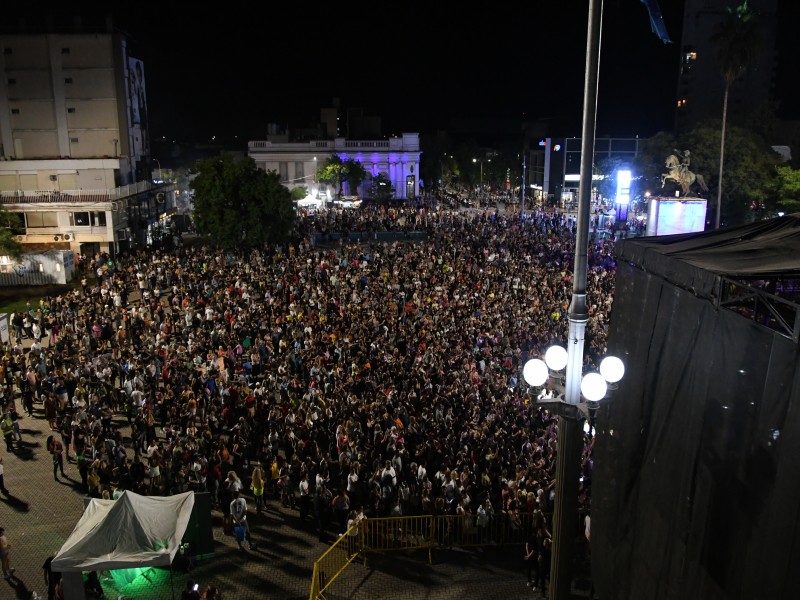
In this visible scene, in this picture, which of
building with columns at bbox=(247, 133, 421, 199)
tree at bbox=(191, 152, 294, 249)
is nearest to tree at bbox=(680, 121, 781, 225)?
tree at bbox=(191, 152, 294, 249)

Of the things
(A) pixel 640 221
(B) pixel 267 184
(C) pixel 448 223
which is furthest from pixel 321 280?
(A) pixel 640 221

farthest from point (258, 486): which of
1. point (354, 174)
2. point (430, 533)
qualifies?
point (354, 174)

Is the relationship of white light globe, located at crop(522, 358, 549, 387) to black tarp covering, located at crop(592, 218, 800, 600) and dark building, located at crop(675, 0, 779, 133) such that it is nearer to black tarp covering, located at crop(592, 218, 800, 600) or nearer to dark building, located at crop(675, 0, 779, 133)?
black tarp covering, located at crop(592, 218, 800, 600)

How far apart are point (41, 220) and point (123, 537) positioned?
117 ft

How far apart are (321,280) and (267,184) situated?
508 inches

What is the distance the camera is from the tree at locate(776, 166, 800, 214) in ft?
128

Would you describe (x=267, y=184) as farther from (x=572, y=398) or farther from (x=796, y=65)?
(x=796, y=65)

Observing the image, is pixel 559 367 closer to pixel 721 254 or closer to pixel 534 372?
pixel 534 372

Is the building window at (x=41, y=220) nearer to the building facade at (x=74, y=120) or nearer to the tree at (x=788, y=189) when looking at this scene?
the building facade at (x=74, y=120)

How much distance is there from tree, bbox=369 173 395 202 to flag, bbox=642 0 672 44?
204ft

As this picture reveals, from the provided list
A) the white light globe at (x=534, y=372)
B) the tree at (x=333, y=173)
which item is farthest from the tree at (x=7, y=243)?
the tree at (x=333, y=173)

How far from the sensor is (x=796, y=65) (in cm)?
7469

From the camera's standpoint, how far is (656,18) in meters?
7.25

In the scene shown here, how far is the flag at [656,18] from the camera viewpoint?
709 centimetres
